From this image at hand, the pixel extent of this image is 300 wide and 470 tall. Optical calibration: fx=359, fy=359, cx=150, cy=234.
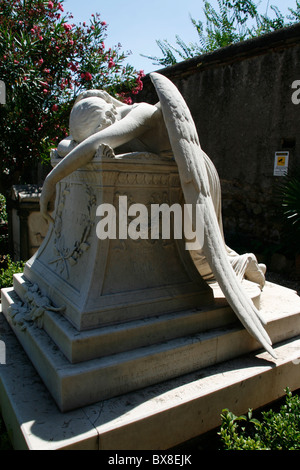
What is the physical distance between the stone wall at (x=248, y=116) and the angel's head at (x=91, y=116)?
409 centimetres

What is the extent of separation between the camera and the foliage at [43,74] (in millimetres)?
4422

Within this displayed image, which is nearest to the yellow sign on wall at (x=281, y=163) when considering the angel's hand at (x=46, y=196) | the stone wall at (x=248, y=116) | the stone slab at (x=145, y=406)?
the stone wall at (x=248, y=116)

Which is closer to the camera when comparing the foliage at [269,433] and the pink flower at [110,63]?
the foliage at [269,433]

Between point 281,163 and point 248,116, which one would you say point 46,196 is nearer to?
point 281,163

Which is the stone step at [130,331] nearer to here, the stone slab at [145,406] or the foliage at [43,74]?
the stone slab at [145,406]

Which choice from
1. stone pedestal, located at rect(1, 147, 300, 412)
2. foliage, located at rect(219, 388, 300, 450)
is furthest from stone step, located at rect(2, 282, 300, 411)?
foliage, located at rect(219, 388, 300, 450)

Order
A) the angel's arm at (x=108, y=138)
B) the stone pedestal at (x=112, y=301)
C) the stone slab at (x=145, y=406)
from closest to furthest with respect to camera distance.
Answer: the stone slab at (x=145, y=406) < the stone pedestal at (x=112, y=301) < the angel's arm at (x=108, y=138)

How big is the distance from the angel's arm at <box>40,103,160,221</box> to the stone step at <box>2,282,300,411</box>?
3.08 feet

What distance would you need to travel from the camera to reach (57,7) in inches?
191

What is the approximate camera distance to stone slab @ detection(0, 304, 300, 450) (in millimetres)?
1582

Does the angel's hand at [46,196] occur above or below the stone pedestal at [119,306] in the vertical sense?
above

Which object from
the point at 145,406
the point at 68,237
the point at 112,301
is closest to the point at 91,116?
the point at 68,237

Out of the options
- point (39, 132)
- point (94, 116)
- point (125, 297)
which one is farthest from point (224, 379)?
point (39, 132)

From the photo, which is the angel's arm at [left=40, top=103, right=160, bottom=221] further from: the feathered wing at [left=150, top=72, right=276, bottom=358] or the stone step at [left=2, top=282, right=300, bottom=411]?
the stone step at [left=2, top=282, right=300, bottom=411]
